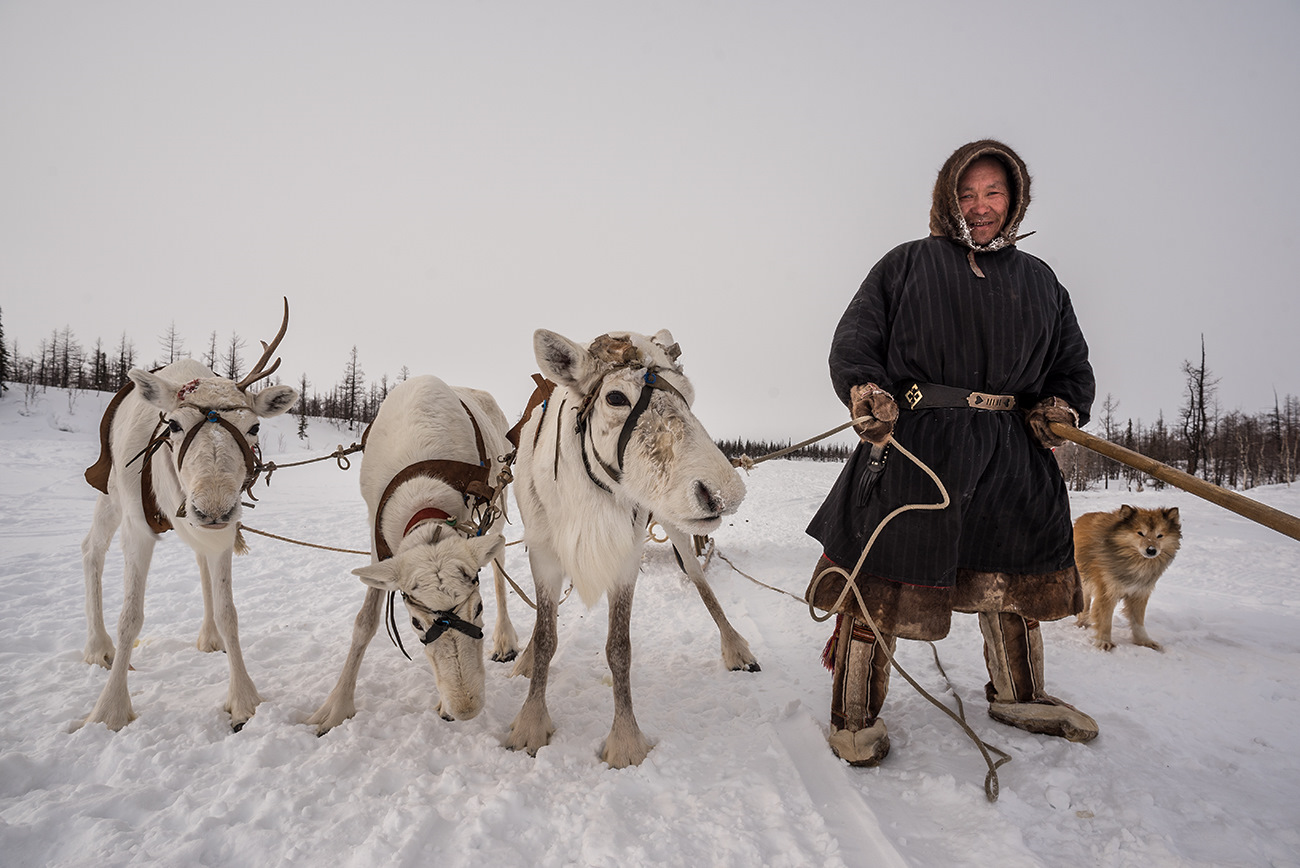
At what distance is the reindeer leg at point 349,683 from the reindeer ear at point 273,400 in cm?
142

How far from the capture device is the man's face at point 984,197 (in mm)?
2721

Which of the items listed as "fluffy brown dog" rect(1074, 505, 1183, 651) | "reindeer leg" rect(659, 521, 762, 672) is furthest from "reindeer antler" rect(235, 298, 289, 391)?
"fluffy brown dog" rect(1074, 505, 1183, 651)

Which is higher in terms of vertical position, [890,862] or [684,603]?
[890,862]

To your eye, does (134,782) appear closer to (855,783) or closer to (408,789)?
(408,789)

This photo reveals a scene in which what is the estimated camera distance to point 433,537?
2.81 m

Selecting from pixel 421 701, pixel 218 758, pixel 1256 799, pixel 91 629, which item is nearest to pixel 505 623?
pixel 421 701

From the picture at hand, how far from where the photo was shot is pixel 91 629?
372 centimetres

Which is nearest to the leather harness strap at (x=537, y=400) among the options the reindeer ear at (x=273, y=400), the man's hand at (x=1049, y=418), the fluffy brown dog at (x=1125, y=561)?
the reindeer ear at (x=273, y=400)

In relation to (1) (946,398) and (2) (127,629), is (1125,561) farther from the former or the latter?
(2) (127,629)

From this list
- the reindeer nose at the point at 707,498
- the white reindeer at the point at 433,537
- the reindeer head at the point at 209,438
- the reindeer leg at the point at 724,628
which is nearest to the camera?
the reindeer nose at the point at 707,498

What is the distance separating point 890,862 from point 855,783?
52cm

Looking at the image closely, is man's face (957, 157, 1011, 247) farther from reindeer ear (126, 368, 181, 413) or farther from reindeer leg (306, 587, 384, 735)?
reindeer ear (126, 368, 181, 413)

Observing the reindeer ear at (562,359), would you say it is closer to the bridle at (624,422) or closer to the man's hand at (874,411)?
the bridle at (624,422)

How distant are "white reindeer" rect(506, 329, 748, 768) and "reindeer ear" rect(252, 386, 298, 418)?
68.3 inches
